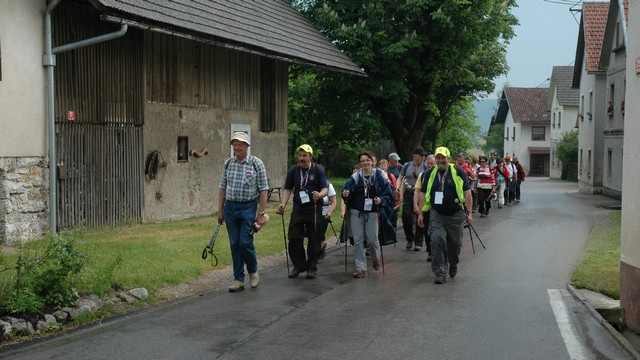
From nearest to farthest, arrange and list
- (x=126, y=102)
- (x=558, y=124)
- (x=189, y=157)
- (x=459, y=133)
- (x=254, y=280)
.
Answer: (x=254, y=280)
(x=126, y=102)
(x=189, y=157)
(x=459, y=133)
(x=558, y=124)

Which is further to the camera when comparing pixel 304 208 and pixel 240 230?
pixel 304 208

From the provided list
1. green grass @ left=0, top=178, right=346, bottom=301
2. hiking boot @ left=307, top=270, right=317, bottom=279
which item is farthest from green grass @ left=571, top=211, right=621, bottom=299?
green grass @ left=0, top=178, right=346, bottom=301

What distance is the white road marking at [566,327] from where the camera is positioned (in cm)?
706

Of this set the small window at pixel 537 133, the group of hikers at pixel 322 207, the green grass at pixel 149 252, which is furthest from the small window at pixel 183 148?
the small window at pixel 537 133

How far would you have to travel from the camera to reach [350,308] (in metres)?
8.91

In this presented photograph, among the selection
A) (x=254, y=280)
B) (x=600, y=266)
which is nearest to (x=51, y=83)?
(x=254, y=280)

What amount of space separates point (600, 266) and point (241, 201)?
604cm

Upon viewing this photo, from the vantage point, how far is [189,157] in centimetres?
1939

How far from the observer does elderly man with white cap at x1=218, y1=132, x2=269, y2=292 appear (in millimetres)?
9906

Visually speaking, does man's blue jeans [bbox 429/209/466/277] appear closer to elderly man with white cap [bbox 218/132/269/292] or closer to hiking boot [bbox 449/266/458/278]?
hiking boot [bbox 449/266/458/278]

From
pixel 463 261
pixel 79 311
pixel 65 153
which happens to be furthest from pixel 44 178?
pixel 463 261

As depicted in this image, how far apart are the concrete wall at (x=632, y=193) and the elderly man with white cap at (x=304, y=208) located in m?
4.05

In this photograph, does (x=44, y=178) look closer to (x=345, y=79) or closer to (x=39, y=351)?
(x=39, y=351)

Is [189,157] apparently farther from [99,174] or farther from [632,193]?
[632,193]
